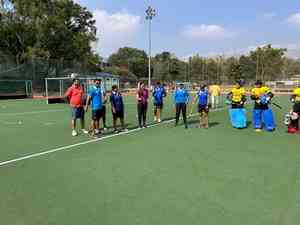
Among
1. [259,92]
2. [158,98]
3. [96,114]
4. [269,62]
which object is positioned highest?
[269,62]

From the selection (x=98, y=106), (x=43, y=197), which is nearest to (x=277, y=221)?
(x=43, y=197)

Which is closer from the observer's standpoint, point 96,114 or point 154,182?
point 154,182

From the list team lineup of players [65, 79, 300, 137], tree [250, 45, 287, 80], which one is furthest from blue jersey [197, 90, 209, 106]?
tree [250, 45, 287, 80]

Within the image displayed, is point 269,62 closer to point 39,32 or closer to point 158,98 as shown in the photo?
point 39,32

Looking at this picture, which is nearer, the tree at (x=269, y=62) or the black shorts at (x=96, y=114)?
the black shorts at (x=96, y=114)

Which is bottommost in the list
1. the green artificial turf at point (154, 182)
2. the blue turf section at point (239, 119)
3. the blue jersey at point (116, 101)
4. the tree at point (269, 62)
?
the green artificial turf at point (154, 182)

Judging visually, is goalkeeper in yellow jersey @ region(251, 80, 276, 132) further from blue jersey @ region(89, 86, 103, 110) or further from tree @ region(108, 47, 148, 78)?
tree @ region(108, 47, 148, 78)

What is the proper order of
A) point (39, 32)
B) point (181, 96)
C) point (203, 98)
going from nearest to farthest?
1. point (203, 98)
2. point (181, 96)
3. point (39, 32)

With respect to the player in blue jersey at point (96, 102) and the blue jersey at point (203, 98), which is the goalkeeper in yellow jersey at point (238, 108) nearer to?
the blue jersey at point (203, 98)

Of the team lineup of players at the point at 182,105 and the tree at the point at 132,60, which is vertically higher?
the tree at the point at 132,60

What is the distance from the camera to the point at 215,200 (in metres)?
5.72

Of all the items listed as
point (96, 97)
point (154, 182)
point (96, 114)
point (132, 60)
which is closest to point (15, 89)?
point (96, 97)

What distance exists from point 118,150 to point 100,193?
3.67 meters

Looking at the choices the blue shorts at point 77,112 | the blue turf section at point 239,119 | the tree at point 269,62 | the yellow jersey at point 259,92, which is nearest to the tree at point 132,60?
the tree at point 269,62
